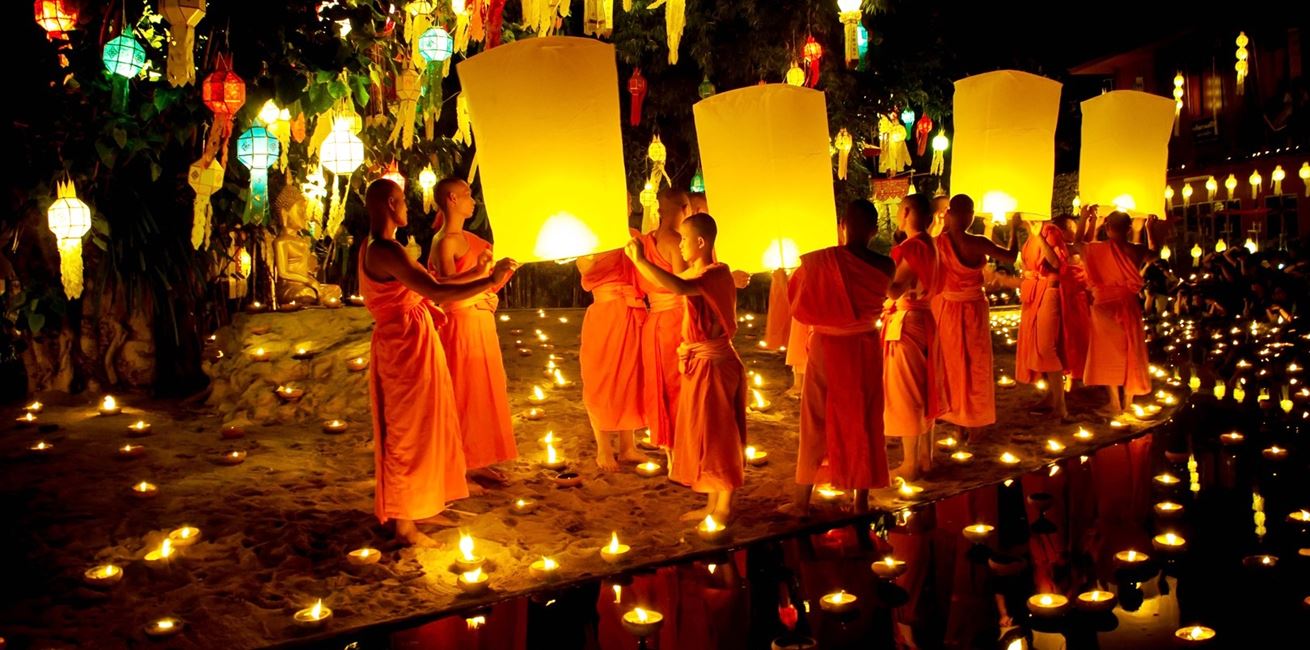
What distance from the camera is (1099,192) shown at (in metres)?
7.27

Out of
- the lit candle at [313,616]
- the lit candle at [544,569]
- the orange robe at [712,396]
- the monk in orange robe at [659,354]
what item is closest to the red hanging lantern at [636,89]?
the monk in orange robe at [659,354]

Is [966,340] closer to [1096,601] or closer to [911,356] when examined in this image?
[911,356]

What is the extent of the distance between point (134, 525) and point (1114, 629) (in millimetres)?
4775

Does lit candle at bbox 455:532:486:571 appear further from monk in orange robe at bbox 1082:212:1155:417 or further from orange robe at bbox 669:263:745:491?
monk in orange robe at bbox 1082:212:1155:417

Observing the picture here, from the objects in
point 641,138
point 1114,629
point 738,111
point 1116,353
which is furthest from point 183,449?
point 641,138

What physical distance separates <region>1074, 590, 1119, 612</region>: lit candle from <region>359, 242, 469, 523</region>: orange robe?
3021 millimetres

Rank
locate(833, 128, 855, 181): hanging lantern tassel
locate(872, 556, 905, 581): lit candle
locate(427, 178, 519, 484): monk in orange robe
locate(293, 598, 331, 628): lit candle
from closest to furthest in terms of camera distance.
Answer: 1. locate(293, 598, 331, 628): lit candle
2. locate(872, 556, 905, 581): lit candle
3. locate(427, 178, 519, 484): monk in orange robe
4. locate(833, 128, 855, 181): hanging lantern tassel

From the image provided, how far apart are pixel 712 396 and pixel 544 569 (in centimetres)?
121

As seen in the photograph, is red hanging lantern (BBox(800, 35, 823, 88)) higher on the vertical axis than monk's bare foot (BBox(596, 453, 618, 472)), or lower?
higher

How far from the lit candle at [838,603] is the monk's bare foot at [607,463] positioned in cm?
278

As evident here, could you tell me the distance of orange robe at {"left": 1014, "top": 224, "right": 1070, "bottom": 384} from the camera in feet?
Result: 26.2

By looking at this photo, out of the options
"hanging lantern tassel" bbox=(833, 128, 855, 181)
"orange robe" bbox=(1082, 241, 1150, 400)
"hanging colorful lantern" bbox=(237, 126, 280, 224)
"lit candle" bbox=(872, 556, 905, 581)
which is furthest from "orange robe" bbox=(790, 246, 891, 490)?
"hanging lantern tassel" bbox=(833, 128, 855, 181)

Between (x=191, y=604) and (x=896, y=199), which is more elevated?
(x=896, y=199)

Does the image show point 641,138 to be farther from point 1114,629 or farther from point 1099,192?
point 1114,629
